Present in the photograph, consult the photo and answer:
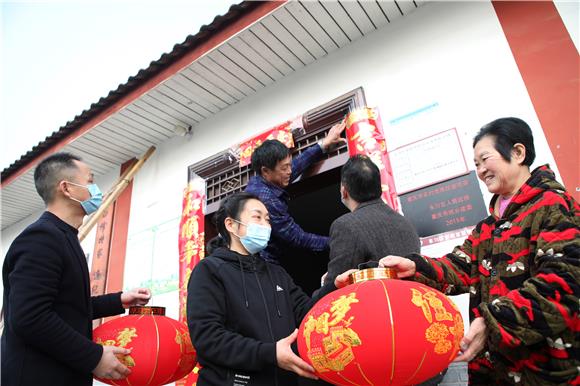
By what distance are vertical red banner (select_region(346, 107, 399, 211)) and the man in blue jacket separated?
52 cm

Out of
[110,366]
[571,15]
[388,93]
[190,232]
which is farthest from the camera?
[190,232]

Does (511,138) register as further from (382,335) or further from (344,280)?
(382,335)

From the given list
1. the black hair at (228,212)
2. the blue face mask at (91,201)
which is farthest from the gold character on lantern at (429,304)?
the blue face mask at (91,201)

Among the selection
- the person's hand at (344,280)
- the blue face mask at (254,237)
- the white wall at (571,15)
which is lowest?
the person's hand at (344,280)

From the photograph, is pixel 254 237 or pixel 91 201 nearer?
pixel 254 237

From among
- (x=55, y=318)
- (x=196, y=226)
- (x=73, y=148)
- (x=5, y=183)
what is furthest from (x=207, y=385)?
(x=5, y=183)

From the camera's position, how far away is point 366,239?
1850 mm

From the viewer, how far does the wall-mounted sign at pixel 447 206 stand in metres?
2.46

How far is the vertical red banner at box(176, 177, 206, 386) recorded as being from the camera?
3752mm

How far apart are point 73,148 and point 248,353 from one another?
446cm

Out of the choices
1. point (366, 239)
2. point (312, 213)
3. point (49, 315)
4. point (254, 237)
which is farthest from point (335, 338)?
point (312, 213)

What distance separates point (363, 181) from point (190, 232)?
2.41 meters

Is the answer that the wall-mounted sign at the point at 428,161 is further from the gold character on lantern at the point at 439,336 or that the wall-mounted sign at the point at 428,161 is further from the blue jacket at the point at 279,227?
the gold character on lantern at the point at 439,336

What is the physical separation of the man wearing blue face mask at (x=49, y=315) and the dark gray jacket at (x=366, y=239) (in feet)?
3.48
